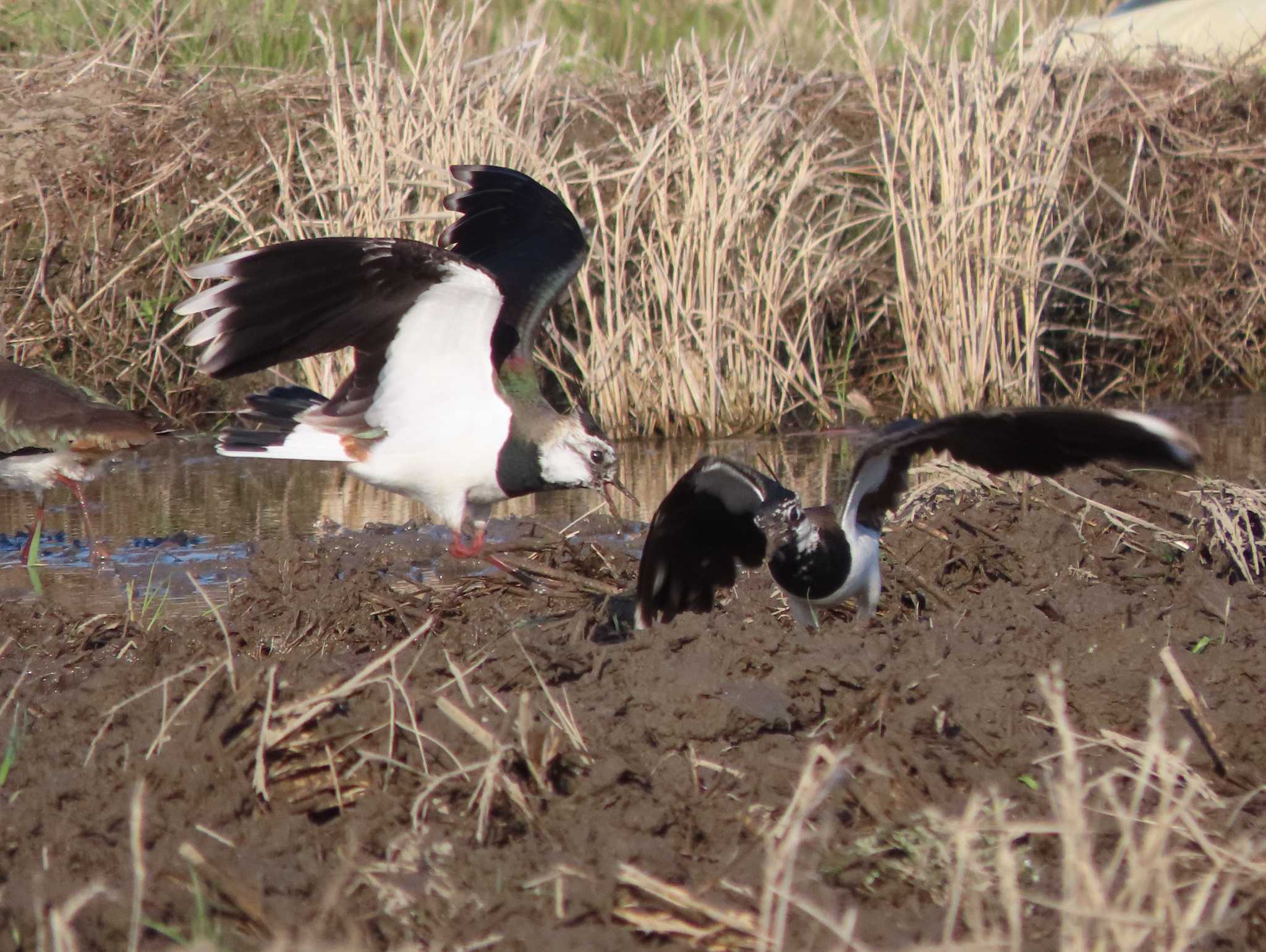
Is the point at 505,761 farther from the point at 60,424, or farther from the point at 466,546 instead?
the point at 60,424

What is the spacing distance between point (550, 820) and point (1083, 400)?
22.1 ft

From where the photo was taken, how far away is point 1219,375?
10.1 m

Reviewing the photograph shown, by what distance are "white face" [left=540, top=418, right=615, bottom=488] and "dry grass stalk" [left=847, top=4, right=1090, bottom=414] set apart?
2661 mm

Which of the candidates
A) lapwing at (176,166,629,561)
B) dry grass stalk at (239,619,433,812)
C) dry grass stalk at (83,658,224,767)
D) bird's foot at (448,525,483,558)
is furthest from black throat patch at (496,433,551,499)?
dry grass stalk at (239,619,433,812)

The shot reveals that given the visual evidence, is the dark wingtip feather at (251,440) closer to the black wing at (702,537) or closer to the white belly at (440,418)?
the white belly at (440,418)

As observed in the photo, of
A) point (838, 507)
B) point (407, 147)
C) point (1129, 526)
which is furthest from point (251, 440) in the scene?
point (1129, 526)

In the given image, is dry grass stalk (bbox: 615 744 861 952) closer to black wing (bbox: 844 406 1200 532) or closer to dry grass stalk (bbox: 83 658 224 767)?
dry grass stalk (bbox: 83 658 224 767)

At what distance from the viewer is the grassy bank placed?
802cm

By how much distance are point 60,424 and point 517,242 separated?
1.91 m

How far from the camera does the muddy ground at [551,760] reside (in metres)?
2.72

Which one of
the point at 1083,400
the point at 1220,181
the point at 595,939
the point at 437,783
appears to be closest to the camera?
the point at 595,939

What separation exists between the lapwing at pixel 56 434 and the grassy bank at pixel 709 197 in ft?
5.19

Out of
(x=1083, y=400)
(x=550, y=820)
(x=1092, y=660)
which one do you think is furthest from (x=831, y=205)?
(x=550, y=820)

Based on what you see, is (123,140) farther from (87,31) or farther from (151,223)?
Result: (87,31)
